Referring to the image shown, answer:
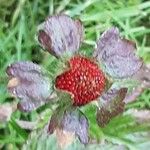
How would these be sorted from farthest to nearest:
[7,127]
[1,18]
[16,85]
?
[1,18], [7,127], [16,85]

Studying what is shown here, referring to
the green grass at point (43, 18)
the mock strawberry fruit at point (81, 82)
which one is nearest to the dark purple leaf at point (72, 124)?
the mock strawberry fruit at point (81, 82)

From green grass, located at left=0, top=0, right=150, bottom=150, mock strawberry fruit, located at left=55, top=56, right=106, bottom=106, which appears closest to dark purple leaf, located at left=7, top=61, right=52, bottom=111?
mock strawberry fruit, located at left=55, top=56, right=106, bottom=106

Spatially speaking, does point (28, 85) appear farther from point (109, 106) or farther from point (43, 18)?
point (43, 18)

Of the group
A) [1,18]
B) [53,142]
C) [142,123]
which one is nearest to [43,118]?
[53,142]

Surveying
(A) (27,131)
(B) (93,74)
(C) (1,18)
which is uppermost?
(B) (93,74)

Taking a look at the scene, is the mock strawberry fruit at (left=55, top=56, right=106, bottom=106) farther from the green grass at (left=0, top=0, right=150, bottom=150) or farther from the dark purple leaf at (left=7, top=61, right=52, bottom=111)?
the green grass at (left=0, top=0, right=150, bottom=150)

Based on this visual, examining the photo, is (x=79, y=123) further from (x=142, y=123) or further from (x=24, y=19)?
(x=24, y=19)

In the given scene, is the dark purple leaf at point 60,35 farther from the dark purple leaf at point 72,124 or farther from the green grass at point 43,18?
the green grass at point 43,18
